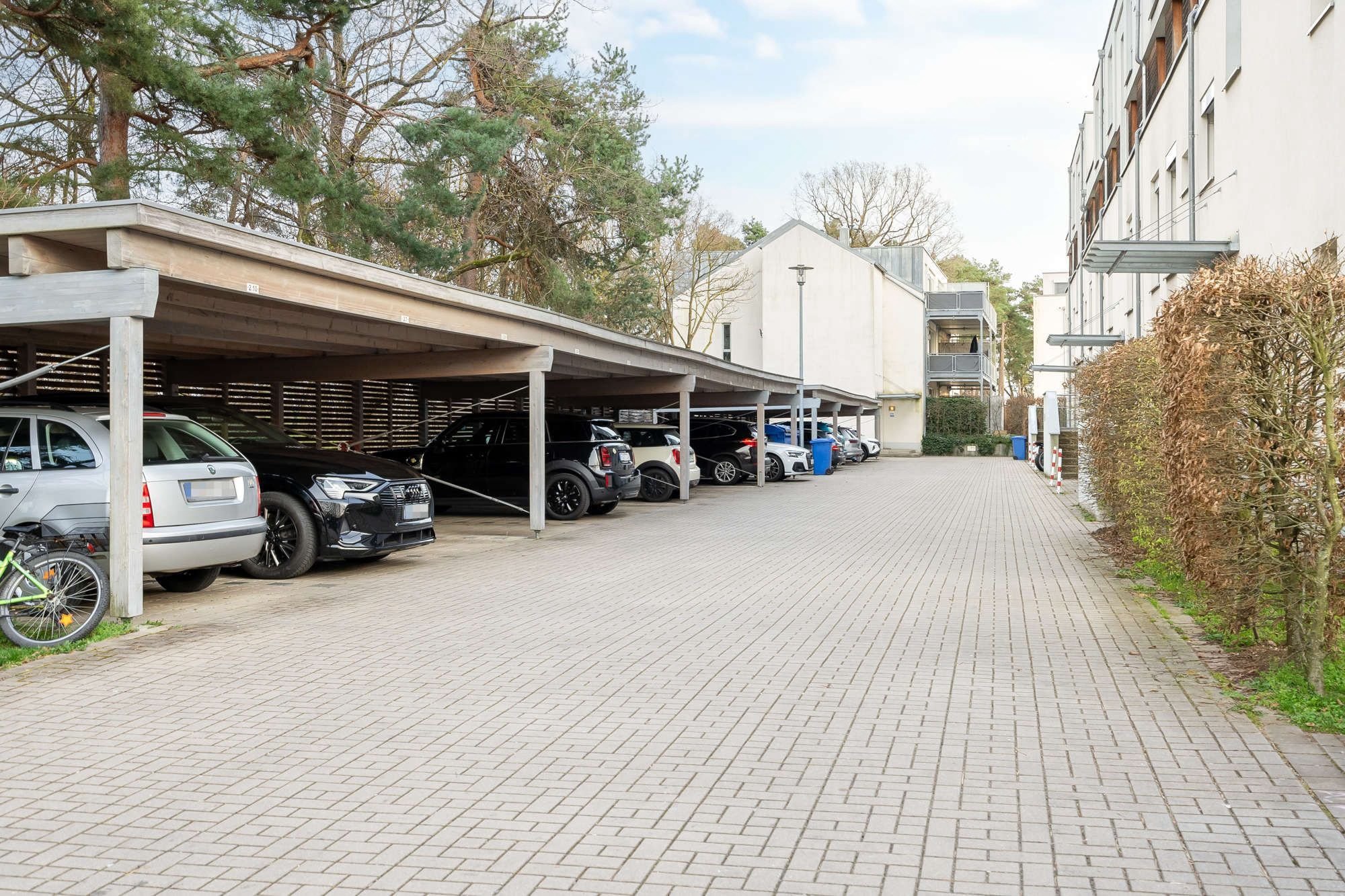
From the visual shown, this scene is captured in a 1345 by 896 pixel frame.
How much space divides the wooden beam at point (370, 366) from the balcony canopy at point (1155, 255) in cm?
861

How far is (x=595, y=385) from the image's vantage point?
24.5m

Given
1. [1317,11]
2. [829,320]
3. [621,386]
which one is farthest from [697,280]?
[1317,11]

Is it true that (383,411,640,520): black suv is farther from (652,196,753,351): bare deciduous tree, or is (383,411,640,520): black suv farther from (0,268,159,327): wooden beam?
(652,196,753,351): bare deciduous tree

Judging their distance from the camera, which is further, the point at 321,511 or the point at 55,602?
the point at 321,511

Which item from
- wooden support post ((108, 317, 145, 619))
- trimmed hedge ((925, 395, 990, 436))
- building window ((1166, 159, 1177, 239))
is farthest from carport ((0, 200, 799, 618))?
trimmed hedge ((925, 395, 990, 436))

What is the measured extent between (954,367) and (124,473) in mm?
54619

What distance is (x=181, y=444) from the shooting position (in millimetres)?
10133

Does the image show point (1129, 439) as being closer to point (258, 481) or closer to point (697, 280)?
point (258, 481)

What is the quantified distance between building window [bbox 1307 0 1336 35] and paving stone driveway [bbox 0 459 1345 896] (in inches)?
265

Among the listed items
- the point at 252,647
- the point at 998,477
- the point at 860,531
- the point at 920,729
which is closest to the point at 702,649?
the point at 920,729

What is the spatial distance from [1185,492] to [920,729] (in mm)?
2375

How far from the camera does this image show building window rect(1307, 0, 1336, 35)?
12298mm

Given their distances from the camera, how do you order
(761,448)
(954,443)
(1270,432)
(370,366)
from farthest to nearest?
(954,443), (761,448), (370,366), (1270,432)

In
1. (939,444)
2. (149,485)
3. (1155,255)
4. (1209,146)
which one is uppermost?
(1209,146)
